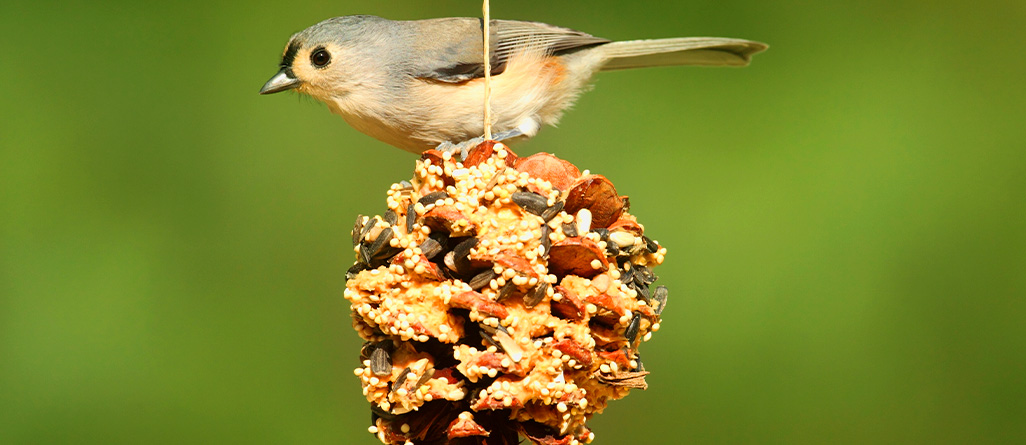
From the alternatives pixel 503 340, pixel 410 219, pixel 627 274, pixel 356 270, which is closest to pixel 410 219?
pixel 410 219

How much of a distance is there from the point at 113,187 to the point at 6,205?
1.03 feet

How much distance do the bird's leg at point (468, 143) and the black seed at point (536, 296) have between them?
0.30m

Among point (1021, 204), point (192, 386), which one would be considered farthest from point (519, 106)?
point (1021, 204)

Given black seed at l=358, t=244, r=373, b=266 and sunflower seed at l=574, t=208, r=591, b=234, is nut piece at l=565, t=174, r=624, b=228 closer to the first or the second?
sunflower seed at l=574, t=208, r=591, b=234

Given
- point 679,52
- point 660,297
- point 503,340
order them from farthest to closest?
point 679,52 → point 660,297 → point 503,340

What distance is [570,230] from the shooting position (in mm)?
1131

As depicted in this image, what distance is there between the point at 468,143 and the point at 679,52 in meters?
0.73

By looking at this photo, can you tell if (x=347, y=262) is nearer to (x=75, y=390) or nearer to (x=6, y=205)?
(x=75, y=390)

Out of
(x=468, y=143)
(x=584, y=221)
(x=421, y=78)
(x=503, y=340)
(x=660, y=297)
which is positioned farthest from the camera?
(x=421, y=78)

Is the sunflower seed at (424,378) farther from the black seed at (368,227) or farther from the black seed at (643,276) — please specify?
the black seed at (643,276)

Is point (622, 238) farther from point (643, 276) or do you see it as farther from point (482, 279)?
point (482, 279)

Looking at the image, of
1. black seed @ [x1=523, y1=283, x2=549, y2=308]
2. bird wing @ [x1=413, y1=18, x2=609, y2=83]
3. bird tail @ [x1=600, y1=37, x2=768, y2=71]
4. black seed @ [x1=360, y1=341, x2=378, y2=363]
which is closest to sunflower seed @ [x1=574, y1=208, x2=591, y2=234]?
black seed @ [x1=523, y1=283, x2=549, y2=308]

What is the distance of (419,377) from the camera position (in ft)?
3.51

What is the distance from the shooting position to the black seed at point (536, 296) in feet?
3.49
